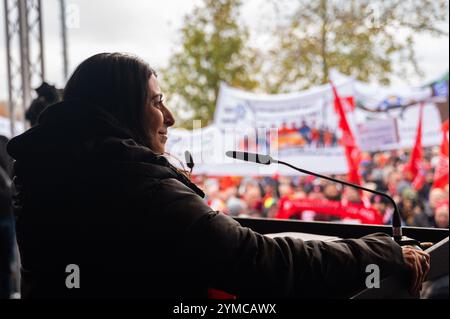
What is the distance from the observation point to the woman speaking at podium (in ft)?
2.96

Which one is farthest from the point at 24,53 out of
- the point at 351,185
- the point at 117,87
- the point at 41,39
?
the point at 351,185

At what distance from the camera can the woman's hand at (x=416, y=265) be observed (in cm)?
102

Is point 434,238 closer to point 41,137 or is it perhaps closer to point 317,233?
point 317,233

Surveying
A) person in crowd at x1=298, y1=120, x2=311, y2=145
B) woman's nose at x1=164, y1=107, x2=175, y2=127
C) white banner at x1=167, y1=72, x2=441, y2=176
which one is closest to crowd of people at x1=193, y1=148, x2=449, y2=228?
white banner at x1=167, y1=72, x2=441, y2=176

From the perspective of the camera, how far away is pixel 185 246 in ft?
2.91

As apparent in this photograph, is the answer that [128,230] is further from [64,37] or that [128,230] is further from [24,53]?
[64,37]

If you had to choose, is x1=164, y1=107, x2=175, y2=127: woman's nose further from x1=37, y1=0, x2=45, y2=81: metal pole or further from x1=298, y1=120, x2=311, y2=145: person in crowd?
x1=298, y1=120, x2=311, y2=145: person in crowd

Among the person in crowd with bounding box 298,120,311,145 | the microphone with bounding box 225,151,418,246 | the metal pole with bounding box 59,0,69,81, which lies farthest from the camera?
the person in crowd with bounding box 298,120,311,145

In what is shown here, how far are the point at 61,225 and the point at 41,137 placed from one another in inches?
7.2

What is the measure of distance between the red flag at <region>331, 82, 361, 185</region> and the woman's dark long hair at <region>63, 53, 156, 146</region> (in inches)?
186

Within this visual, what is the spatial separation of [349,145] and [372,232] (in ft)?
14.6

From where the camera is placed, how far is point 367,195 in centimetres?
665

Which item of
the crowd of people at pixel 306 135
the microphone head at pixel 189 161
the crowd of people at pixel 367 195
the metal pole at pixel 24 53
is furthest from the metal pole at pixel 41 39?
the microphone head at pixel 189 161

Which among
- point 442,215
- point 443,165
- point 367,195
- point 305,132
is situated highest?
point 305,132
